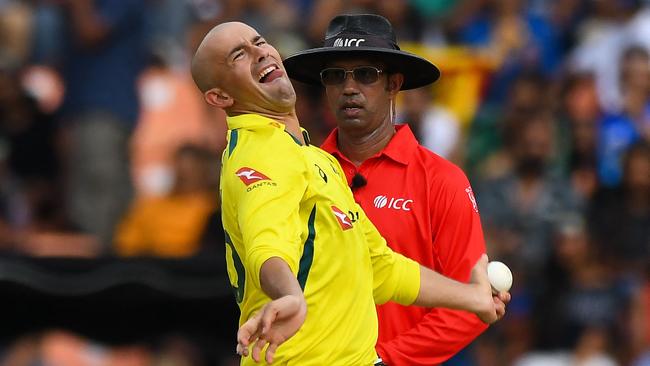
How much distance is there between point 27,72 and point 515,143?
3.84 meters

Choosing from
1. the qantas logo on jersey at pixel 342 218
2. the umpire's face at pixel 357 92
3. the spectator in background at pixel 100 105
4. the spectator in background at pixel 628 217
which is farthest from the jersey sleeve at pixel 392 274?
the spectator in background at pixel 100 105

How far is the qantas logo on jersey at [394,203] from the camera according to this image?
675 centimetres

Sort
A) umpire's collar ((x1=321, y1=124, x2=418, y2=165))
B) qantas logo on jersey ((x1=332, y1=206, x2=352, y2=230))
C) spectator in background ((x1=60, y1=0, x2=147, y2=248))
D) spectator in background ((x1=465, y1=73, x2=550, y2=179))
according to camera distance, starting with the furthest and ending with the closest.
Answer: spectator in background ((x1=465, y1=73, x2=550, y2=179))
spectator in background ((x1=60, y1=0, x2=147, y2=248))
umpire's collar ((x1=321, y1=124, x2=418, y2=165))
qantas logo on jersey ((x1=332, y1=206, x2=352, y2=230))

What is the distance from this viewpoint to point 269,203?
207 inches

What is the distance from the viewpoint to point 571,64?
12.6m

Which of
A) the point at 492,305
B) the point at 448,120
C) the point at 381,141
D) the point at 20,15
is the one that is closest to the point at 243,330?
the point at 492,305

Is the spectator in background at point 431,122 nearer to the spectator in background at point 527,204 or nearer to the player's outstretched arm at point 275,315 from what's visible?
the spectator in background at point 527,204

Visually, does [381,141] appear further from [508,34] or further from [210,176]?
[508,34]

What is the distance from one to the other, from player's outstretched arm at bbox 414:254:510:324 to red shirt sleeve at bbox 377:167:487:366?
0.89m

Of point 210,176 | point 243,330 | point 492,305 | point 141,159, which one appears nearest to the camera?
point 243,330

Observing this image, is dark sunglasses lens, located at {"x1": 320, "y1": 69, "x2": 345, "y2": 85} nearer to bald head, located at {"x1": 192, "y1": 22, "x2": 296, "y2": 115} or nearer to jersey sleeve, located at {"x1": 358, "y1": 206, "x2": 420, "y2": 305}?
bald head, located at {"x1": 192, "y1": 22, "x2": 296, "y2": 115}

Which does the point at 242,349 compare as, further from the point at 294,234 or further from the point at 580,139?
the point at 580,139

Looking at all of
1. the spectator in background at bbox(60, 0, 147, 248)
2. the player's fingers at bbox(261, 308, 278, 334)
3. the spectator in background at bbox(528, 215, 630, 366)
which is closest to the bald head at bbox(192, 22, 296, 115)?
the player's fingers at bbox(261, 308, 278, 334)

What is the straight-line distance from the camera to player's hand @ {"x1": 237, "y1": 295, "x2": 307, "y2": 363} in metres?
4.85
